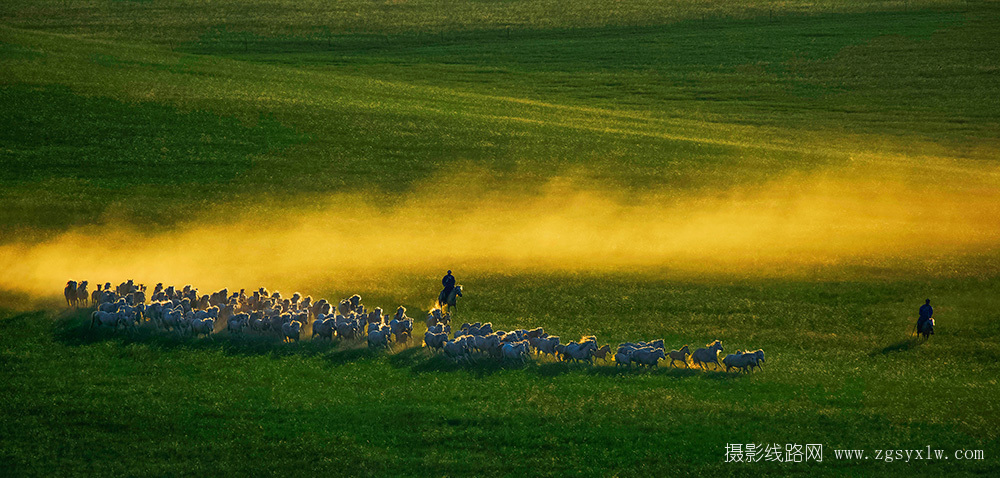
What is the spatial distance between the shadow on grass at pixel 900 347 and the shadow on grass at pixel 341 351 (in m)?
6.24

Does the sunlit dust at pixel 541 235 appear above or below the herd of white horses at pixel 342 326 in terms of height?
above

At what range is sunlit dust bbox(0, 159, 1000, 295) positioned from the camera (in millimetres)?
36250

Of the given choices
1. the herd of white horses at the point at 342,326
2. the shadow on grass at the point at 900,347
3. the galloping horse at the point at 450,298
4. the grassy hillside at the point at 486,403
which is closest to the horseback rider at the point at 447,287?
the galloping horse at the point at 450,298

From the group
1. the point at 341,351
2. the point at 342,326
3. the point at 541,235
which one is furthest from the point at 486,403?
the point at 541,235

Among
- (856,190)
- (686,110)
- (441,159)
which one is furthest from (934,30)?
(441,159)

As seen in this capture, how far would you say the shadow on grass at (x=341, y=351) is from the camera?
25.7 m

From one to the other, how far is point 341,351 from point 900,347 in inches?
776

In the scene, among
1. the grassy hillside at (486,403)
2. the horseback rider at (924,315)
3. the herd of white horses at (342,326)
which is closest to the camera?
the grassy hillside at (486,403)

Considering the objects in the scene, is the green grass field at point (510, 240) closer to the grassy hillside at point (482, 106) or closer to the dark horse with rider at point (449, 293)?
the grassy hillside at point (482, 106)

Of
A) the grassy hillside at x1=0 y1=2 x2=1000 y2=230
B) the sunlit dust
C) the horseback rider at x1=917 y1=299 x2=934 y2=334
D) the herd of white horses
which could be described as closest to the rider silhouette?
the herd of white horses

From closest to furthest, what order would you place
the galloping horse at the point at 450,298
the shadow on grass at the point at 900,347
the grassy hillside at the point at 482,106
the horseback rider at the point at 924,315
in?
the shadow on grass at the point at 900,347 < the horseback rider at the point at 924,315 < the galloping horse at the point at 450,298 < the grassy hillside at the point at 482,106

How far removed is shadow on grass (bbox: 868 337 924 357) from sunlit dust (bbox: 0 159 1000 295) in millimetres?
8194

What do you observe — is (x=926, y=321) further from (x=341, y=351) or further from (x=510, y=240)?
(x=341, y=351)

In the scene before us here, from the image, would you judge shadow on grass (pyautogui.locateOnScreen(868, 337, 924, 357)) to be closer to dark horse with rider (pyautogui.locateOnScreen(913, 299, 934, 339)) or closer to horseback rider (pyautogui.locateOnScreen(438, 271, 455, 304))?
dark horse with rider (pyautogui.locateOnScreen(913, 299, 934, 339))
